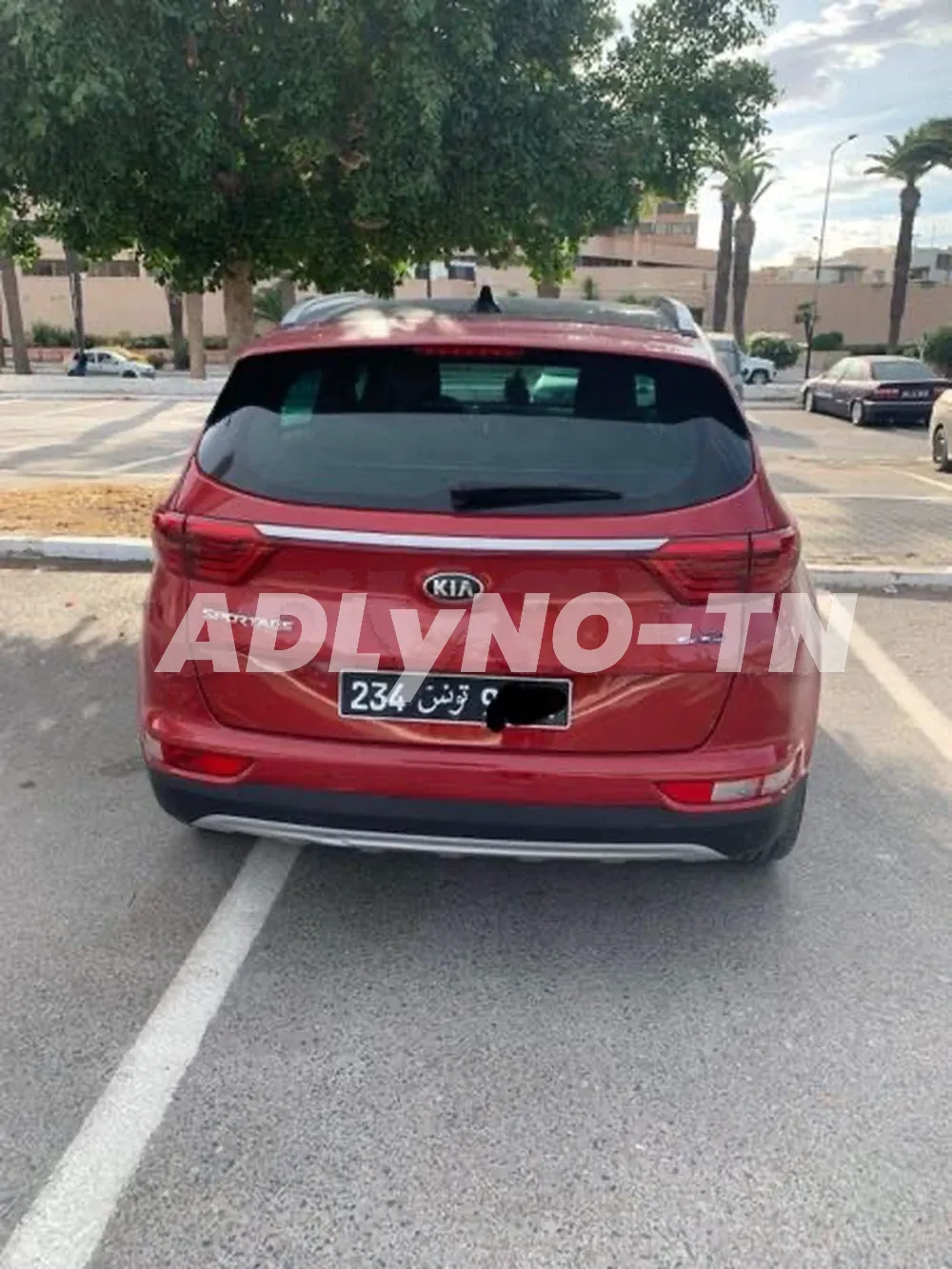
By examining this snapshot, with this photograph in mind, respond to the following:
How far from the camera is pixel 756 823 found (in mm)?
2715

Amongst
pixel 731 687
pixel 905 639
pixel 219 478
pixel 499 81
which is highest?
pixel 499 81

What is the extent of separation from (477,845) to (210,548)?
1.02 metres

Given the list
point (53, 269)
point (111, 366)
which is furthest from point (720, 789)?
point (53, 269)

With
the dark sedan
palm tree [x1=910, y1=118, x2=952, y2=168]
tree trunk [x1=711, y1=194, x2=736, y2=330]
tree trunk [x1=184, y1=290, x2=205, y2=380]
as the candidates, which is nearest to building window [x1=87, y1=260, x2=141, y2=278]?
tree trunk [x1=184, y1=290, x2=205, y2=380]

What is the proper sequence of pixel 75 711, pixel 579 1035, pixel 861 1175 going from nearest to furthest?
pixel 861 1175, pixel 579 1035, pixel 75 711

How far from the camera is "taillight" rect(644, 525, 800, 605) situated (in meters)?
2.54

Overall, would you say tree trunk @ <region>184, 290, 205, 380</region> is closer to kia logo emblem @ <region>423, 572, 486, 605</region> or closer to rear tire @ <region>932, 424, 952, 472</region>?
rear tire @ <region>932, 424, 952, 472</region>

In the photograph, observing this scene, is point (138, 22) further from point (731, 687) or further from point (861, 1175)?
point (861, 1175)

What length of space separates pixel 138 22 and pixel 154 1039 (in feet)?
16.1

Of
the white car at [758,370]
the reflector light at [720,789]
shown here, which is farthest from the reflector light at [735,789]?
the white car at [758,370]

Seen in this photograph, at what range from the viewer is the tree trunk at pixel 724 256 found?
4584 centimetres

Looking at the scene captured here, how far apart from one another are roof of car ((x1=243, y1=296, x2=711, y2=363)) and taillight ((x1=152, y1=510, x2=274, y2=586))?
0.60 m

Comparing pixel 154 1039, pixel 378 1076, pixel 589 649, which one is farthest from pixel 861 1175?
pixel 154 1039

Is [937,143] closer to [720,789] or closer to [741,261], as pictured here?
[741,261]
